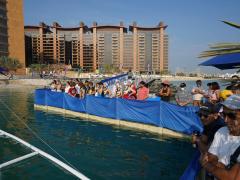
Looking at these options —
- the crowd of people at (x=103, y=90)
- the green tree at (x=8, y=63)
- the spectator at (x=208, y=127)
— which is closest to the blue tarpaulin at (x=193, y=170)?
the spectator at (x=208, y=127)

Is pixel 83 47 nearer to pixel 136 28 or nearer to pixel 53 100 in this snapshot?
pixel 136 28

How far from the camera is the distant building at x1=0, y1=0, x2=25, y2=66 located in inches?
4535

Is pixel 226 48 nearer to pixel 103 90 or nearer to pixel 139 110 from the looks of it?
pixel 139 110

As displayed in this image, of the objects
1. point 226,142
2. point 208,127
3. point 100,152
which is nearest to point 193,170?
point 208,127

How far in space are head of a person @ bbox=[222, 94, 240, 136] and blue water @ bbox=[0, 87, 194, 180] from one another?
5013 millimetres

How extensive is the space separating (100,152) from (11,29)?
403 feet

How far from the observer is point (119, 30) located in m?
197

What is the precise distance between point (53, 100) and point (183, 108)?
1212 centimetres

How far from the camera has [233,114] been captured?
338 cm

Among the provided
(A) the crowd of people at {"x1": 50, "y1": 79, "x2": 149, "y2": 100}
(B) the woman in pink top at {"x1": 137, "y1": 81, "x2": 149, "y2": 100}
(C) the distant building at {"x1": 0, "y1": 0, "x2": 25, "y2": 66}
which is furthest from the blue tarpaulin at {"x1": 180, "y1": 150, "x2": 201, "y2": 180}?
(C) the distant building at {"x1": 0, "y1": 0, "x2": 25, "y2": 66}

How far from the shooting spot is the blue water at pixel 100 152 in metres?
8.30

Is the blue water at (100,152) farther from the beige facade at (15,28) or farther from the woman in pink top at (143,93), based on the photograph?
the beige facade at (15,28)

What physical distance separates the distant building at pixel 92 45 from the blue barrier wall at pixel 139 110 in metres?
164

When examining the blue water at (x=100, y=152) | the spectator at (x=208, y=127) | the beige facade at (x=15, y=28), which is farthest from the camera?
the beige facade at (x=15, y=28)
